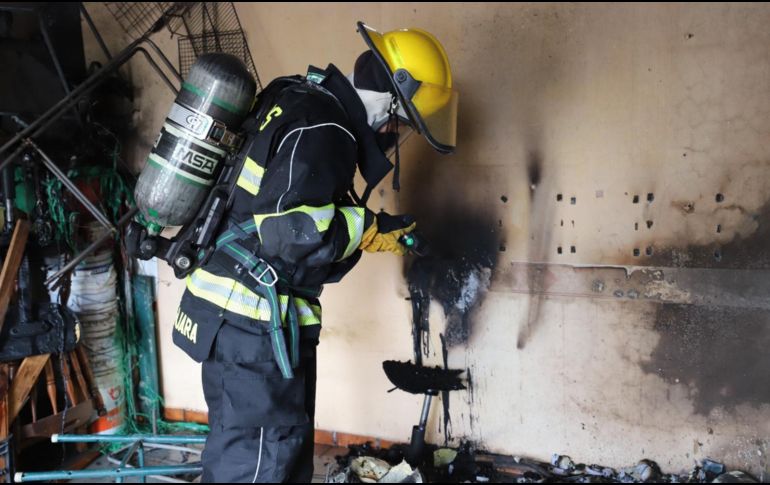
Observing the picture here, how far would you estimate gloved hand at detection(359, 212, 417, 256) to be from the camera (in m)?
2.14

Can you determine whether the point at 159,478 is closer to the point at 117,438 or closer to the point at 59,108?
the point at 117,438

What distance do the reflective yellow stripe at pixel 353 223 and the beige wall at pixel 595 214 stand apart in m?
1.15

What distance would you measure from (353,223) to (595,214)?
150cm

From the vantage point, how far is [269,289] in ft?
6.09

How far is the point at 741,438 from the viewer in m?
2.70

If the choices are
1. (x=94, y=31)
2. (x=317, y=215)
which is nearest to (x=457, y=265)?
(x=317, y=215)

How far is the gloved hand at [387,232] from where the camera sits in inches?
84.1

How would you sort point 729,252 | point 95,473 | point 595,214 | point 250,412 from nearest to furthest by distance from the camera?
1. point 250,412
2. point 95,473
3. point 729,252
4. point 595,214

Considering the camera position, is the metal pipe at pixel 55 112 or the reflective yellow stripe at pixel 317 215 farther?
the metal pipe at pixel 55 112

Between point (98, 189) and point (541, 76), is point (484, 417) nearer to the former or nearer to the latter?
point (541, 76)

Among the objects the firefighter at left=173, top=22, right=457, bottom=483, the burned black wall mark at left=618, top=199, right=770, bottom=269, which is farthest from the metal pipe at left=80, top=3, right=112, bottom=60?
the burned black wall mark at left=618, top=199, right=770, bottom=269

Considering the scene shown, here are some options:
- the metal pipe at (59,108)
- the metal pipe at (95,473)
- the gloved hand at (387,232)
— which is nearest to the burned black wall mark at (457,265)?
the gloved hand at (387,232)

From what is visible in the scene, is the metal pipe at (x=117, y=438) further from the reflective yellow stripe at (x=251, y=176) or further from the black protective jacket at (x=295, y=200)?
the reflective yellow stripe at (x=251, y=176)

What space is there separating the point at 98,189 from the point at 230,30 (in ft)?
4.27
